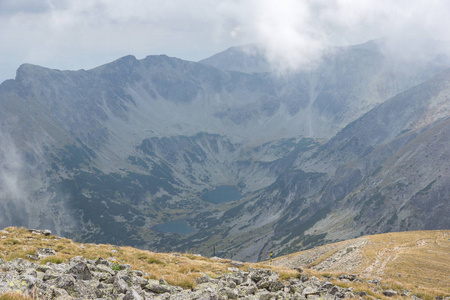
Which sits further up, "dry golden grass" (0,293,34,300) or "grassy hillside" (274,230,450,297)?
"dry golden grass" (0,293,34,300)

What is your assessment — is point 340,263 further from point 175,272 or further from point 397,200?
point 397,200

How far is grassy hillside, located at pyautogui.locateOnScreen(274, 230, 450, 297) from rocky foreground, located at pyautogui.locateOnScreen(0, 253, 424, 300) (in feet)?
37.3

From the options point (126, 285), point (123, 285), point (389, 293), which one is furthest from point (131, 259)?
point (389, 293)

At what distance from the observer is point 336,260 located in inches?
2486

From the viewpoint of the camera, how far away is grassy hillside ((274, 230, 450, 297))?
38406 mm

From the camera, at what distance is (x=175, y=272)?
68.5 ft

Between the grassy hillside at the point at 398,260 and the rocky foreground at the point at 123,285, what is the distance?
11380mm

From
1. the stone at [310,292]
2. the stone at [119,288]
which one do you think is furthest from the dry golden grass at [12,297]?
the stone at [310,292]

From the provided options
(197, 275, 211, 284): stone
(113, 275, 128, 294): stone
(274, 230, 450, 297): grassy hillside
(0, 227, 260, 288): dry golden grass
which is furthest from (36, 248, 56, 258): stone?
(274, 230, 450, 297): grassy hillside

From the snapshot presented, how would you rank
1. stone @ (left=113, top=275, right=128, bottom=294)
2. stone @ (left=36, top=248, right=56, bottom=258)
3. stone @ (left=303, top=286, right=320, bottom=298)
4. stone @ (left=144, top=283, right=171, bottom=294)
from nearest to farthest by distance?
stone @ (left=113, top=275, right=128, bottom=294) → stone @ (left=144, top=283, right=171, bottom=294) → stone @ (left=303, top=286, right=320, bottom=298) → stone @ (left=36, top=248, right=56, bottom=258)

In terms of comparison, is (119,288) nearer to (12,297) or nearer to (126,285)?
(126,285)

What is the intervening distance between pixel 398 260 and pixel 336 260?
16078mm

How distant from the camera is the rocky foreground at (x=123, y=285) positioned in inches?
465

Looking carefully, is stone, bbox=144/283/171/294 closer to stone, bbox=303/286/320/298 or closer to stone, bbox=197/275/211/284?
stone, bbox=197/275/211/284
